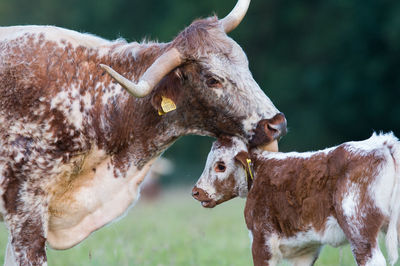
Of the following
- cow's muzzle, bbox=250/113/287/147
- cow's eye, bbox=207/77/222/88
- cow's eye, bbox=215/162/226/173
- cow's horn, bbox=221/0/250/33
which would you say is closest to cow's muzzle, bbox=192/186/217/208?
cow's eye, bbox=215/162/226/173

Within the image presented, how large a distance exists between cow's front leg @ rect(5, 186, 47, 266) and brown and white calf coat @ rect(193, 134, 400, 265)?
1513 mm

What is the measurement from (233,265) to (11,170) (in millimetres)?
3190

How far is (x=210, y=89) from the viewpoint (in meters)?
6.49

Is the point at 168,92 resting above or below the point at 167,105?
above

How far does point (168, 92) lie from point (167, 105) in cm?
11

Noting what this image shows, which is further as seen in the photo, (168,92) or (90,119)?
(90,119)

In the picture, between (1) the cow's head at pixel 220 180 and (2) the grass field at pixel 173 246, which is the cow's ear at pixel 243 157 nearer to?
(1) the cow's head at pixel 220 180

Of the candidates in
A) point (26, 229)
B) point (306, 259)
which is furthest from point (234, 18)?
point (26, 229)

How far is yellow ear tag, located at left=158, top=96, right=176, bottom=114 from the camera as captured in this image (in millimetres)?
6512

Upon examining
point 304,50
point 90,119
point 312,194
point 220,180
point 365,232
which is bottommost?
point 365,232

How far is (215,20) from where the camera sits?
6883mm

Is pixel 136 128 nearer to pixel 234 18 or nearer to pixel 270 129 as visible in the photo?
pixel 270 129

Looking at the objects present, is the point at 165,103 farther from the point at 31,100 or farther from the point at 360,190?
the point at 360,190

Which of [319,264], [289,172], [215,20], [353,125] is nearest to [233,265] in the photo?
[319,264]
